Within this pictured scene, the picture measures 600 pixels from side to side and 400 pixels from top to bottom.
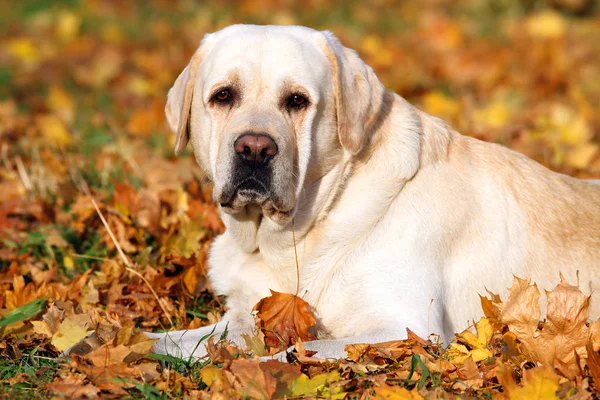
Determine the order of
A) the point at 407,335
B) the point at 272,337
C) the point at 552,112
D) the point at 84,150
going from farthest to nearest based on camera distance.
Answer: the point at 552,112
the point at 84,150
the point at 272,337
the point at 407,335

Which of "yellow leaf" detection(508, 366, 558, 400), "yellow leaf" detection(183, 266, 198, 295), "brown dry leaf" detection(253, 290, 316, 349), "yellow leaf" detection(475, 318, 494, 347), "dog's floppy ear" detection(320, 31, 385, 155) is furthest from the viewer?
"yellow leaf" detection(183, 266, 198, 295)

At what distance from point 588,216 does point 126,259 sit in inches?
97.0

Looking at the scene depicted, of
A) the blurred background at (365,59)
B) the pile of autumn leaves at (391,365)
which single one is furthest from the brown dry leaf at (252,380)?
the blurred background at (365,59)

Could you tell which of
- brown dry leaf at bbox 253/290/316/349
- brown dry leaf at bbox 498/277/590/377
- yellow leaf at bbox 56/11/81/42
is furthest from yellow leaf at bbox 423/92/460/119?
yellow leaf at bbox 56/11/81/42

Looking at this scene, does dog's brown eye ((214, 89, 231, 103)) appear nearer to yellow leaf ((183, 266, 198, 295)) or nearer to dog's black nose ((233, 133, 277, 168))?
dog's black nose ((233, 133, 277, 168))

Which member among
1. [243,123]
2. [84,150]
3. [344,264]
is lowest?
[84,150]

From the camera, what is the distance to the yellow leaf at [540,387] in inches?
107

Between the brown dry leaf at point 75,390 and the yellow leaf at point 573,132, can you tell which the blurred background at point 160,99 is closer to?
the yellow leaf at point 573,132

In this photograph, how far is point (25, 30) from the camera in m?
11.2

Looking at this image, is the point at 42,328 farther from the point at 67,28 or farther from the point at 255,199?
the point at 67,28

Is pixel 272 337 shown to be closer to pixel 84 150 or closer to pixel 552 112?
pixel 84 150

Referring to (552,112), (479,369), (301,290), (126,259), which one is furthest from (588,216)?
(552,112)

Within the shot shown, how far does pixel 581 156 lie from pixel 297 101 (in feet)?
9.25

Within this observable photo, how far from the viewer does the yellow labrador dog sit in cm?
345
